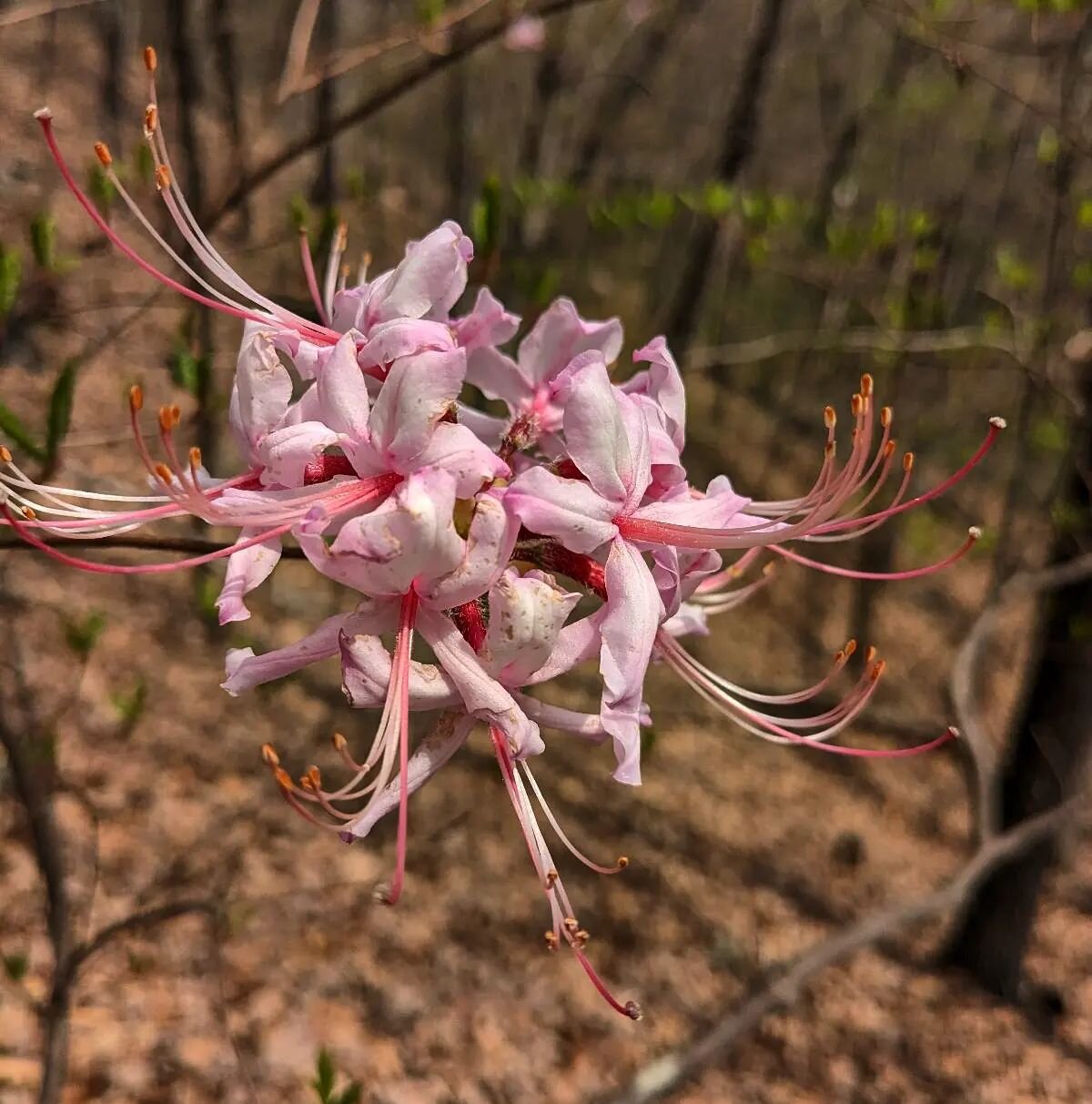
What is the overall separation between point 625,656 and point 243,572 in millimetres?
430

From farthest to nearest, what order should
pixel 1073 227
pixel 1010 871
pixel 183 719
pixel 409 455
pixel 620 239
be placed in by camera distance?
1. pixel 620 239
2. pixel 1073 227
3. pixel 183 719
4. pixel 1010 871
5. pixel 409 455

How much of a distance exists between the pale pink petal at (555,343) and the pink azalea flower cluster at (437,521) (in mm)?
121

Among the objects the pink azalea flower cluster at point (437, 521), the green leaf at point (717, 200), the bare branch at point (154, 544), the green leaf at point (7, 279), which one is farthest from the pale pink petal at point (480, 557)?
the green leaf at point (717, 200)

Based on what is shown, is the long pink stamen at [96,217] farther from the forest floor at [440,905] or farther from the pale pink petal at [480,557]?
the forest floor at [440,905]

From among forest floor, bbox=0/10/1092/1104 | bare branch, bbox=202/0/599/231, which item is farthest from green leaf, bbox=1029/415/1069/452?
bare branch, bbox=202/0/599/231

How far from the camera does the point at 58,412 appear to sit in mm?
1165

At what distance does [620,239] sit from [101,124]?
4.56 metres

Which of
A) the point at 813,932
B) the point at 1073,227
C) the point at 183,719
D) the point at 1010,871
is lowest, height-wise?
the point at 813,932

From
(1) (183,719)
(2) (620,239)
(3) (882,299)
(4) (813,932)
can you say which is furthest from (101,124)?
(4) (813,932)

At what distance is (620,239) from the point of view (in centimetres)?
860

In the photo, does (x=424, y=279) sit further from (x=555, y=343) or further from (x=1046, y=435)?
(x=1046, y=435)

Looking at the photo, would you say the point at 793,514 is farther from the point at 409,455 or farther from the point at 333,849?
the point at 333,849

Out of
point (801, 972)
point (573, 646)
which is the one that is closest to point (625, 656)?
point (573, 646)

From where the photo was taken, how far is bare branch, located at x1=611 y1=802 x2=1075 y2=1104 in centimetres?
142
